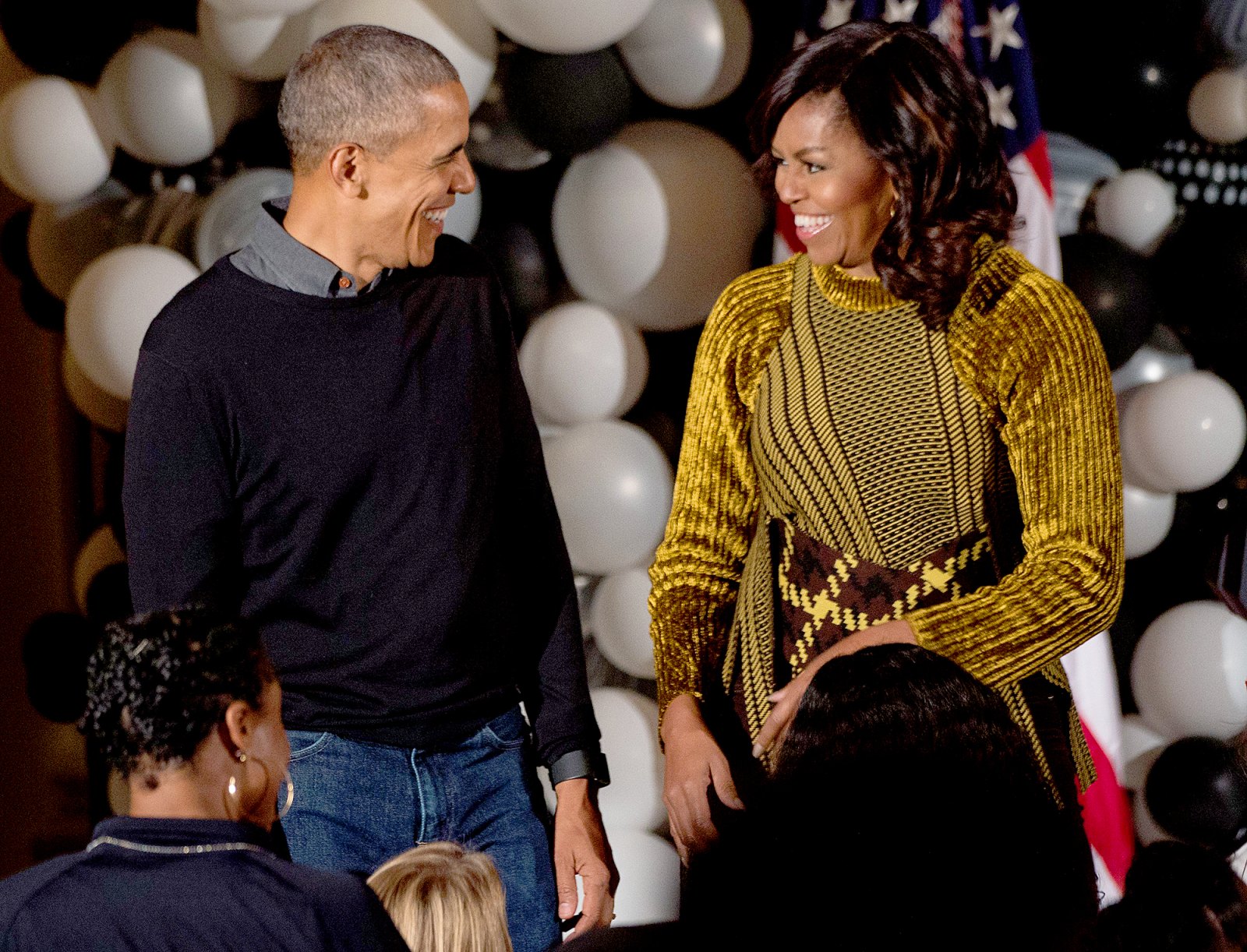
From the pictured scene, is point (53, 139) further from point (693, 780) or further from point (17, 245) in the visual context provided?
point (693, 780)

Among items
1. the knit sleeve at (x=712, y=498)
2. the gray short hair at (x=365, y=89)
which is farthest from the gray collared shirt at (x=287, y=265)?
the knit sleeve at (x=712, y=498)

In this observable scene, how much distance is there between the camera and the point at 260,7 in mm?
2490

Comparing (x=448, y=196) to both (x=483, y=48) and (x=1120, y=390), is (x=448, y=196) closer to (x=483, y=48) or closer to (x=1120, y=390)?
(x=483, y=48)

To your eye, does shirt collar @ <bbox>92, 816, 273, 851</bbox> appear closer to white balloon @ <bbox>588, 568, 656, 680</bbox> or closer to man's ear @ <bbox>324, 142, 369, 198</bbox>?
man's ear @ <bbox>324, 142, 369, 198</bbox>

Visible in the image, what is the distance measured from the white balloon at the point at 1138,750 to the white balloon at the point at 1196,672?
38mm

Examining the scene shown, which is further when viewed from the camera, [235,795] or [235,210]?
[235,210]

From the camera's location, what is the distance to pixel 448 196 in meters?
1.76

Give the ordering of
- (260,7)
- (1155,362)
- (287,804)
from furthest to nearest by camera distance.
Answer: (1155,362), (260,7), (287,804)

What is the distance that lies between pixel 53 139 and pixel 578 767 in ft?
5.64

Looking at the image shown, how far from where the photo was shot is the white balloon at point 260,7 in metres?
2.48

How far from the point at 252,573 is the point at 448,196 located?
21.1 inches

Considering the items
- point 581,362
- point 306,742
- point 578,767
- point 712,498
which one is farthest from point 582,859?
point 581,362

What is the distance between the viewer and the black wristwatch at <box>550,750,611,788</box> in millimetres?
1828

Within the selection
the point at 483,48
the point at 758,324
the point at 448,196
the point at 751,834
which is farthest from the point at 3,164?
the point at 751,834
